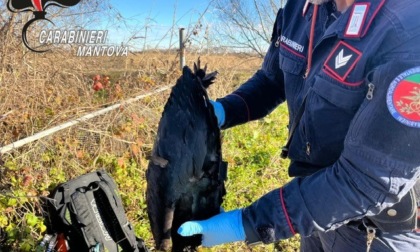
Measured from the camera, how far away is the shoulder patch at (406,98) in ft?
3.66

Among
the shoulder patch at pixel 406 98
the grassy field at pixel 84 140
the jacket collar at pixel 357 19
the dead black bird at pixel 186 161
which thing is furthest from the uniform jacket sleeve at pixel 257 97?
the grassy field at pixel 84 140

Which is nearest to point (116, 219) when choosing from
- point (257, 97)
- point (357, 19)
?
point (257, 97)

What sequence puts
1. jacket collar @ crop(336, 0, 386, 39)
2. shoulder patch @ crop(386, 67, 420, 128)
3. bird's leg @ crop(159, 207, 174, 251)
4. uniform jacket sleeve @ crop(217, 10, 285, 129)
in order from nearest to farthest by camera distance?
1. shoulder patch @ crop(386, 67, 420, 128)
2. jacket collar @ crop(336, 0, 386, 39)
3. bird's leg @ crop(159, 207, 174, 251)
4. uniform jacket sleeve @ crop(217, 10, 285, 129)

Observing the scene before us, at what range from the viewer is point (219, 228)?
1.59 meters

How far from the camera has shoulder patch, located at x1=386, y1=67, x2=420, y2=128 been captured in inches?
43.9

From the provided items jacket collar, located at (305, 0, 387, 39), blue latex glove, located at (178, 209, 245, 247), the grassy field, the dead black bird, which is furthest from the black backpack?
jacket collar, located at (305, 0, 387, 39)

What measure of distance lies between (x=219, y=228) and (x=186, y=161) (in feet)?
0.98

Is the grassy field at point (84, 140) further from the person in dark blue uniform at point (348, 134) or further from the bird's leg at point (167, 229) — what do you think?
the person in dark blue uniform at point (348, 134)

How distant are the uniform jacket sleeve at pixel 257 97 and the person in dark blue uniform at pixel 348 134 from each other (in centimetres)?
32

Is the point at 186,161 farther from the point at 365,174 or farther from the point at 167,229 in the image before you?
the point at 365,174

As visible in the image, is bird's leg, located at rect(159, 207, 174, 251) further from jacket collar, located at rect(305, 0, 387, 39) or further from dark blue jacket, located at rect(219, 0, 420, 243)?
jacket collar, located at rect(305, 0, 387, 39)

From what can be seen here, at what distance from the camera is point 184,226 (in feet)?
5.28

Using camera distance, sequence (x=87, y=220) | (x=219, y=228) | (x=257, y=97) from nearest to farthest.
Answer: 1. (x=219, y=228)
2. (x=257, y=97)
3. (x=87, y=220)

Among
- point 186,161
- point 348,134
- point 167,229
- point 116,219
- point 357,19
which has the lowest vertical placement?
point 116,219
